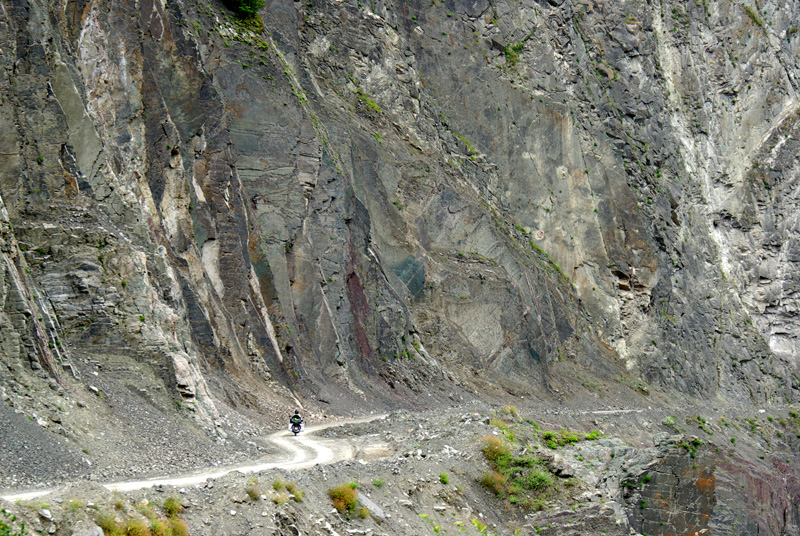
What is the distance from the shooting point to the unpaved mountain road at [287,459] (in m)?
13.1

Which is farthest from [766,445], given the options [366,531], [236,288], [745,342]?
[366,531]

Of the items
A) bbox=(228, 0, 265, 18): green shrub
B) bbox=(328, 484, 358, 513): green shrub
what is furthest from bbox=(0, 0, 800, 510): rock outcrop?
bbox=(328, 484, 358, 513): green shrub

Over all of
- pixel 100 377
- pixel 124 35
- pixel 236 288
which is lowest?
pixel 100 377

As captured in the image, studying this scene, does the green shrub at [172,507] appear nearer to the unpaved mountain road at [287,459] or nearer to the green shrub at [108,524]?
the unpaved mountain road at [287,459]

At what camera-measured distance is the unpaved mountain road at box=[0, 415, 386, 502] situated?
13.1 m

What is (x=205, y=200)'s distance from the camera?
29188 millimetres

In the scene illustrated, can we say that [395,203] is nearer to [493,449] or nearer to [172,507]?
[493,449]

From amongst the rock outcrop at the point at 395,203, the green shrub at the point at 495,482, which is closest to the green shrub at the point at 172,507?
the rock outcrop at the point at 395,203

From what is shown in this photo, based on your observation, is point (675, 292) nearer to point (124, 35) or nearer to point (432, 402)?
point (432, 402)

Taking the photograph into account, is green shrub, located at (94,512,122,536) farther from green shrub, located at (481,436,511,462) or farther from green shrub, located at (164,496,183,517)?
green shrub, located at (481,436,511,462)

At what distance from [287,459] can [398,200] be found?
23.9 m

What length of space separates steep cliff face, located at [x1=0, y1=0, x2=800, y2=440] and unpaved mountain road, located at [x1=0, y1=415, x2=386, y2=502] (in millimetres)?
2254

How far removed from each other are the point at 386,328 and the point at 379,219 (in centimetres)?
632

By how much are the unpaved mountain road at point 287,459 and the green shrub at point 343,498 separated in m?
1.68
